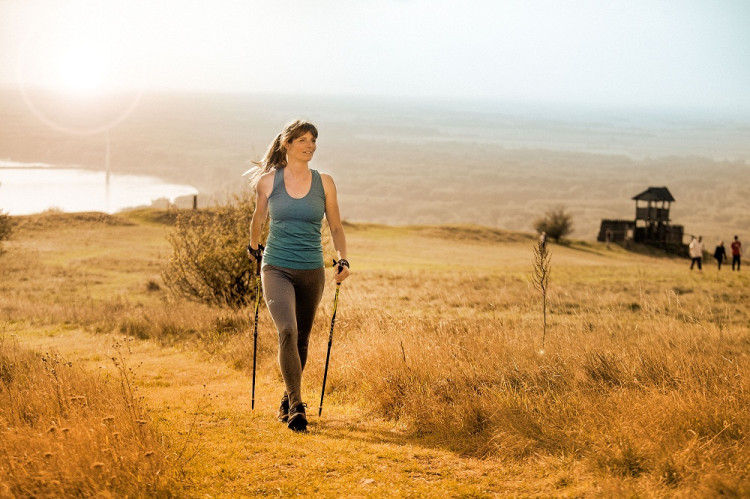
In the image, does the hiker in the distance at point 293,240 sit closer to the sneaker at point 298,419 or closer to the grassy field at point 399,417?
the sneaker at point 298,419

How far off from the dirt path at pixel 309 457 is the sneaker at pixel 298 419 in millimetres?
73

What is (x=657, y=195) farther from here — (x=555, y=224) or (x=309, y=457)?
(x=309, y=457)

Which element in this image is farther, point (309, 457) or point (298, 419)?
point (298, 419)

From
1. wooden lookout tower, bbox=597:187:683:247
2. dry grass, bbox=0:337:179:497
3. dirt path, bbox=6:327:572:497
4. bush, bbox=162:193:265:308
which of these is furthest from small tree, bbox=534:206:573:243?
dry grass, bbox=0:337:179:497

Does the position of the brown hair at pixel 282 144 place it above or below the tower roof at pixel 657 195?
above

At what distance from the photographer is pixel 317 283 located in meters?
6.11

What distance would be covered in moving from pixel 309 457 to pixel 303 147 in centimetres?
263

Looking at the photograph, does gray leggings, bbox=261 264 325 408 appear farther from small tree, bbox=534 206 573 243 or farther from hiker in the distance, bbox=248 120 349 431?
small tree, bbox=534 206 573 243

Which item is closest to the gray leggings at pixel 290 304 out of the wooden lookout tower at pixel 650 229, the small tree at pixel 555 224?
the small tree at pixel 555 224

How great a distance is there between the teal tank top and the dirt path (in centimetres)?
148

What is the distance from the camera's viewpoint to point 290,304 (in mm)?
5887

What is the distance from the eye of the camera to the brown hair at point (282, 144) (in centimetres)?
610

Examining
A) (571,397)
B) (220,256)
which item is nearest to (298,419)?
(571,397)

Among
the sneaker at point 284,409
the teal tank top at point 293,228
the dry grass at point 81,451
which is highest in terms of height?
the teal tank top at point 293,228
